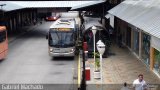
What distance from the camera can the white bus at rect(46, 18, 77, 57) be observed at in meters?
31.4

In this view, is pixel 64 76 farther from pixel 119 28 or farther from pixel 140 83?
pixel 119 28

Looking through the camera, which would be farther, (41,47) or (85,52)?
(41,47)

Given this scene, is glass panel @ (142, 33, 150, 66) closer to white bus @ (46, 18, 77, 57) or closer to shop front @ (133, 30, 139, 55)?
shop front @ (133, 30, 139, 55)

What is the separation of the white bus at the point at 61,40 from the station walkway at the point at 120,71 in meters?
1.94

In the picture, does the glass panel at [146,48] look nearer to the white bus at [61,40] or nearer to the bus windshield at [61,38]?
the white bus at [61,40]

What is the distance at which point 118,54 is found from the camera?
1328 inches

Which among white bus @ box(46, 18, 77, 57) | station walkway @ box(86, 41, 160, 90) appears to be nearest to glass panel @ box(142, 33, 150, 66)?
station walkway @ box(86, 41, 160, 90)

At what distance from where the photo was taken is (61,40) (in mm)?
31875

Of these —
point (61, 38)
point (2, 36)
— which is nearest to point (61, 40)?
point (61, 38)

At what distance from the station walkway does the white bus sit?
194 cm

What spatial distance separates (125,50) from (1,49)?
12.0 metres

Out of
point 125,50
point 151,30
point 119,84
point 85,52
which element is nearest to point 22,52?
point 85,52

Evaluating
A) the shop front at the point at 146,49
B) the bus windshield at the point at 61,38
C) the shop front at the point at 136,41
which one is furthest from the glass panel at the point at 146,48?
the bus windshield at the point at 61,38

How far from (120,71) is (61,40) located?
7.63 m
